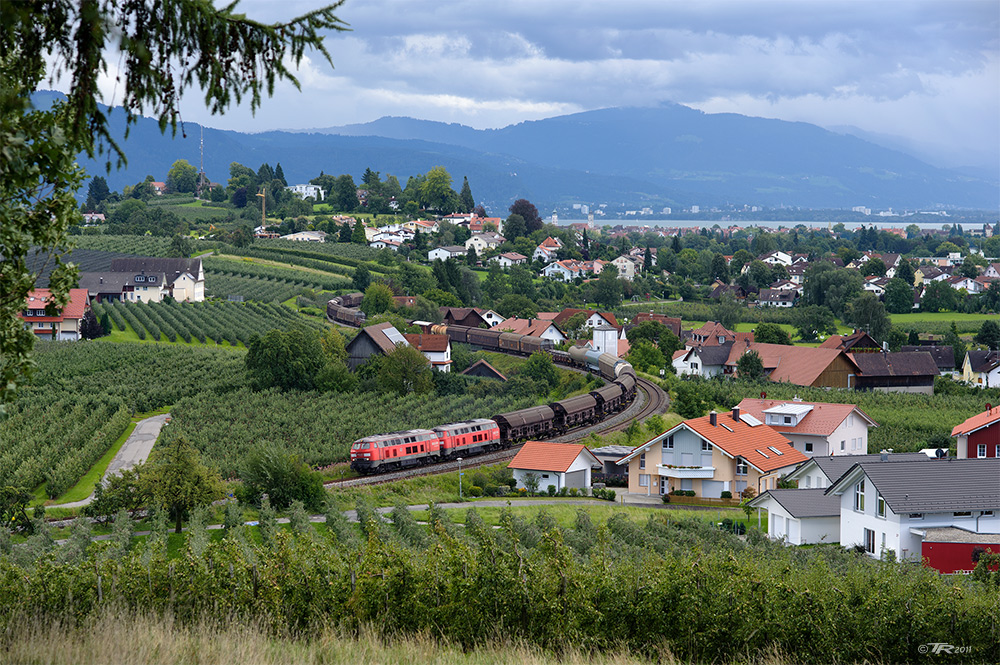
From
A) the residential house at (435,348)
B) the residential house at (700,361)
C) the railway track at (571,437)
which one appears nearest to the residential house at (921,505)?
the railway track at (571,437)

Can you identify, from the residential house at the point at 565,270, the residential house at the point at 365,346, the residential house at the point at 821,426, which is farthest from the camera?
the residential house at the point at 565,270

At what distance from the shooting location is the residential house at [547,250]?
139 m

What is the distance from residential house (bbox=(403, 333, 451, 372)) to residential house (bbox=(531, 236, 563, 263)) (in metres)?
74.0

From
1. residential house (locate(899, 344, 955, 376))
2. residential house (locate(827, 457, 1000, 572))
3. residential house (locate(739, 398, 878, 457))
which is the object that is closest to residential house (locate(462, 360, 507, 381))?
residential house (locate(739, 398, 878, 457))

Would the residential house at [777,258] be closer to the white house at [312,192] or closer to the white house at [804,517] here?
the white house at [312,192]

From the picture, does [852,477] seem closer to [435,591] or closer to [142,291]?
[435,591]

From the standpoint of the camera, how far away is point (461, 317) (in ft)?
277

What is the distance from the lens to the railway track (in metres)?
38.8

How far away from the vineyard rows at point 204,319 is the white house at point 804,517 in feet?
142

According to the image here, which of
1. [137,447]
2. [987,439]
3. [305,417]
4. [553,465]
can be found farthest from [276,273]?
[987,439]

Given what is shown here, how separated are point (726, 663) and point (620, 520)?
1674cm

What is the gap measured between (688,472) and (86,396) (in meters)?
32.2

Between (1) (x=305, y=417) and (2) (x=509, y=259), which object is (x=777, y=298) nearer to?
(2) (x=509, y=259)

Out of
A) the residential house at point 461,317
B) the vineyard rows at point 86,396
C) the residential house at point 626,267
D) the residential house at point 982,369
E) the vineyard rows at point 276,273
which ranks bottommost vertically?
the residential house at point 982,369
